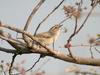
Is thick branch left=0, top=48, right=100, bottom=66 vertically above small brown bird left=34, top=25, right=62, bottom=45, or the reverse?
small brown bird left=34, top=25, right=62, bottom=45

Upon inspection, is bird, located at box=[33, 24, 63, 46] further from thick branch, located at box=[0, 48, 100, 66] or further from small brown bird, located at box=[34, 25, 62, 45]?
thick branch, located at box=[0, 48, 100, 66]

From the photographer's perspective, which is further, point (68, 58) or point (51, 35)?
point (51, 35)

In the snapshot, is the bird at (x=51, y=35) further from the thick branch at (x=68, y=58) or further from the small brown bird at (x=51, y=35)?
the thick branch at (x=68, y=58)

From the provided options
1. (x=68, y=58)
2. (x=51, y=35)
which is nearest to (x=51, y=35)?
(x=51, y=35)

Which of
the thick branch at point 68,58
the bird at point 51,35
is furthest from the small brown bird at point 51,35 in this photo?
the thick branch at point 68,58

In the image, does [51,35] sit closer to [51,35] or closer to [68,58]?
[51,35]

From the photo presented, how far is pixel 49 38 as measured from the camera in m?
1.34

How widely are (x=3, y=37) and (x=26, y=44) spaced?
0.13 meters

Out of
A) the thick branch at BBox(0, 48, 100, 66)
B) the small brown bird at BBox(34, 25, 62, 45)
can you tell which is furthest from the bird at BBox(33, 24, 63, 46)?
the thick branch at BBox(0, 48, 100, 66)

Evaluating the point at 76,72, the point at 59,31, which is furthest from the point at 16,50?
the point at 76,72

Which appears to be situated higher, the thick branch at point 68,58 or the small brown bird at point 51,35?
the small brown bird at point 51,35

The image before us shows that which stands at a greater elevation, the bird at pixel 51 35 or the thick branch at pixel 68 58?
the bird at pixel 51 35

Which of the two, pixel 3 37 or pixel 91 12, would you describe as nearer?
pixel 3 37

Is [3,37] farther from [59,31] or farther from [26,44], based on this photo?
[59,31]
